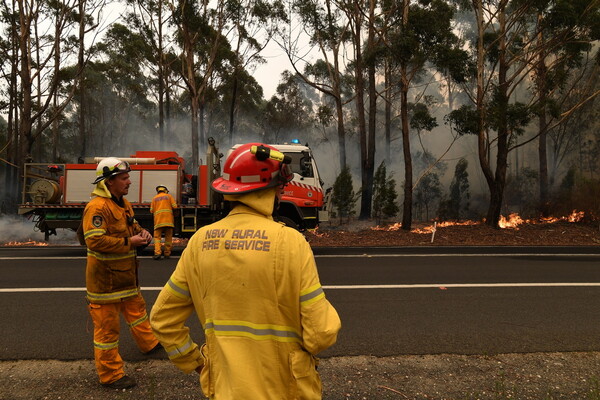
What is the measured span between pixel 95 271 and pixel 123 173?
844mm

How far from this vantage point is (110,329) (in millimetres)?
3318

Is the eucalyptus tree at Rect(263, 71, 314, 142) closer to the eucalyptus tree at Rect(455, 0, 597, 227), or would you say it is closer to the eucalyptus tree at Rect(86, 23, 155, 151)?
the eucalyptus tree at Rect(86, 23, 155, 151)

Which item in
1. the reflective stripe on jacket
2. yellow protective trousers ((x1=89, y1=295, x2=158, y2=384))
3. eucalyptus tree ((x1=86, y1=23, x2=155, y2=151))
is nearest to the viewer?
yellow protective trousers ((x1=89, y1=295, x2=158, y2=384))

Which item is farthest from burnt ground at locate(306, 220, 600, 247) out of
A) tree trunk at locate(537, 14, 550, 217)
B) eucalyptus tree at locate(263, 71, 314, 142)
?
eucalyptus tree at locate(263, 71, 314, 142)

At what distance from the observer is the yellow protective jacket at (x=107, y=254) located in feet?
11.0

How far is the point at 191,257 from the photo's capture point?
5.57 feet

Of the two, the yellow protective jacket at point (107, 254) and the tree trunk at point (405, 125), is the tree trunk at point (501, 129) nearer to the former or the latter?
the tree trunk at point (405, 125)

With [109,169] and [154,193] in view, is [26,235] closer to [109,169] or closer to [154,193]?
[154,193]

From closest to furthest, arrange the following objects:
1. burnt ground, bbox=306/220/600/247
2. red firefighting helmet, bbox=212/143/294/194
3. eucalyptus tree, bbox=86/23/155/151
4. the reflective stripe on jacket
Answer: red firefighting helmet, bbox=212/143/294/194, the reflective stripe on jacket, burnt ground, bbox=306/220/600/247, eucalyptus tree, bbox=86/23/155/151

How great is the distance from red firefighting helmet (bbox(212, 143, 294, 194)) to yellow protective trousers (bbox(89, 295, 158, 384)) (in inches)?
90.2

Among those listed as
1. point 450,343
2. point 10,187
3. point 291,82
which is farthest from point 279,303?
point 291,82

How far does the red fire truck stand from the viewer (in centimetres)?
1094

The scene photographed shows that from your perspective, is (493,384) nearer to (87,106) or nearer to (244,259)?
(244,259)

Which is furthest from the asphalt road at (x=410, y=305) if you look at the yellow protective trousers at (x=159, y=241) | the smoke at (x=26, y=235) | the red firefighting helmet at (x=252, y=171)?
the smoke at (x=26, y=235)
